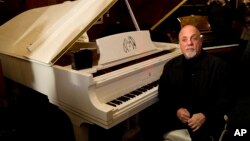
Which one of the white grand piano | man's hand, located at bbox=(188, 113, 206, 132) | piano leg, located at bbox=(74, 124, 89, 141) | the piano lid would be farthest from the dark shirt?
the piano lid

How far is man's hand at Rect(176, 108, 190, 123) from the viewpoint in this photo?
194 centimetres

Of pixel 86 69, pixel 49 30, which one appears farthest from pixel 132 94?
pixel 49 30

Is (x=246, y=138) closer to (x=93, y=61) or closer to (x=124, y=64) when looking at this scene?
(x=124, y=64)

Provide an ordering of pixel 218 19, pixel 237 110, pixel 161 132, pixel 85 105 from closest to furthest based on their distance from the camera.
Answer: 1. pixel 85 105
2. pixel 161 132
3. pixel 237 110
4. pixel 218 19

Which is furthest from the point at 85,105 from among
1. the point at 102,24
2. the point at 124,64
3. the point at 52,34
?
the point at 102,24

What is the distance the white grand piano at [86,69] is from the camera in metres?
1.81

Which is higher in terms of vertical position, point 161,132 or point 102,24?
point 102,24

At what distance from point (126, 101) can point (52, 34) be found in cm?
94

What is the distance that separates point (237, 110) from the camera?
10.9ft

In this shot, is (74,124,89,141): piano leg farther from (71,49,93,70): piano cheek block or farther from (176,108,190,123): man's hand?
(176,108,190,123): man's hand

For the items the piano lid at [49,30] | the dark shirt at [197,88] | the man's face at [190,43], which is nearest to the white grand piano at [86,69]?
the piano lid at [49,30]

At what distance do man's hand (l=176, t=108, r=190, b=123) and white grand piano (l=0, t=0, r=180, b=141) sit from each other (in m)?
0.25

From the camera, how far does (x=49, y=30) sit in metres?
2.41

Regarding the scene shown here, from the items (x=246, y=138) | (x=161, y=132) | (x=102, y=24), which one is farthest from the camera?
(x=102, y=24)
